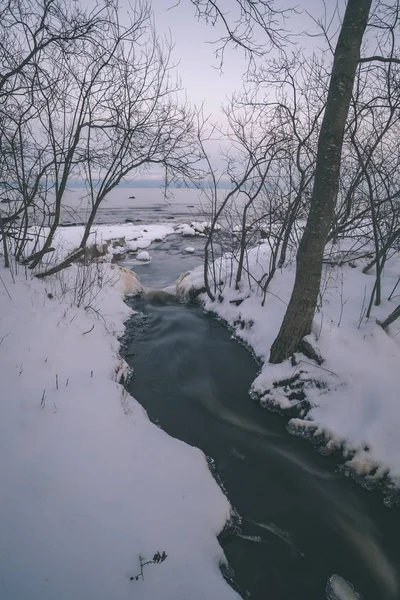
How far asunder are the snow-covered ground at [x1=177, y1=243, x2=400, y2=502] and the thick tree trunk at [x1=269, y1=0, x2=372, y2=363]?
0.90 metres

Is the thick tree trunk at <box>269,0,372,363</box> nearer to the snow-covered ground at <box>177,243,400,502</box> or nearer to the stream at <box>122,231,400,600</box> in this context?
the snow-covered ground at <box>177,243,400,502</box>

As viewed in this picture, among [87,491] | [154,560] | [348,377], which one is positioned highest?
[348,377]

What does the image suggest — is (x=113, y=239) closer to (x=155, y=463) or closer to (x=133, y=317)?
(x=133, y=317)

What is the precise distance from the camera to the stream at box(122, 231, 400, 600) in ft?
9.46

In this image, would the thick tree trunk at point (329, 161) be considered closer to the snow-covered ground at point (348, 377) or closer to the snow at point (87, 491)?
the snow-covered ground at point (348, 377)

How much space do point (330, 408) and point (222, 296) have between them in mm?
5313

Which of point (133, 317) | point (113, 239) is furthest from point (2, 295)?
point (113, 239)

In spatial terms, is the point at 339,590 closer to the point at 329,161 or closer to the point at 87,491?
the point at 87,491

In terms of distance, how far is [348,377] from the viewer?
4547mm

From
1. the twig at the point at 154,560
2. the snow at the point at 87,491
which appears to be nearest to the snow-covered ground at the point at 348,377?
the snow at the point at 87,491

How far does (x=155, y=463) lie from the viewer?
3291mm

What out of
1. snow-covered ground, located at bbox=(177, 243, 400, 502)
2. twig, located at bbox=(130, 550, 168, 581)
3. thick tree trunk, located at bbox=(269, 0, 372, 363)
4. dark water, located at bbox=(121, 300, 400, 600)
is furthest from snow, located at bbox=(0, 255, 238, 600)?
thick tree trunk, located at bbox=(269, 0, 372, 363)

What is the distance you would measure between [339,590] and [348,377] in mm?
2605

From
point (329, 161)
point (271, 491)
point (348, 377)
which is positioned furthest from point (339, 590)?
point (329, 161)
